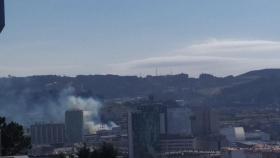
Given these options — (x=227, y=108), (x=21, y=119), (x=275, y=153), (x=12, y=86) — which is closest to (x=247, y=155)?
(x=275, y=153)

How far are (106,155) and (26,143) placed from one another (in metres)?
3.78

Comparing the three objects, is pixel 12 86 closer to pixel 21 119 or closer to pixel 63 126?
pixel 21 119

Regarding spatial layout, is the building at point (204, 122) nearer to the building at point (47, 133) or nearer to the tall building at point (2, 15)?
the building at point (47, 133)

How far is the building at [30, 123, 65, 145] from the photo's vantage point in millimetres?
119562

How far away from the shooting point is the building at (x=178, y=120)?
11838 centimetres

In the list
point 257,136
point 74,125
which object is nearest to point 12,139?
point 74,125

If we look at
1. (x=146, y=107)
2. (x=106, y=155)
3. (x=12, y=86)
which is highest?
(x=12, y=86)

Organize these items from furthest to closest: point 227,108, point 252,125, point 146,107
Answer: point 227,108 → point 252,125 → point 146,107

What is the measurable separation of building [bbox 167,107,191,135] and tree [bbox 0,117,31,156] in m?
93.2

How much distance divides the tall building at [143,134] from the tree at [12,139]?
58.2 m

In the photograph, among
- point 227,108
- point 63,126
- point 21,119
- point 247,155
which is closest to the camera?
point 247,155

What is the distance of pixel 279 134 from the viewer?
419 feet

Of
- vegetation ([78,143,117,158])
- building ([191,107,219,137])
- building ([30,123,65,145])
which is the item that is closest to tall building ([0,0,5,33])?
vegetation ([78,143,117,158])

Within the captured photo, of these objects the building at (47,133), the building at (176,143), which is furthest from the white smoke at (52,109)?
the building at (176,143)
